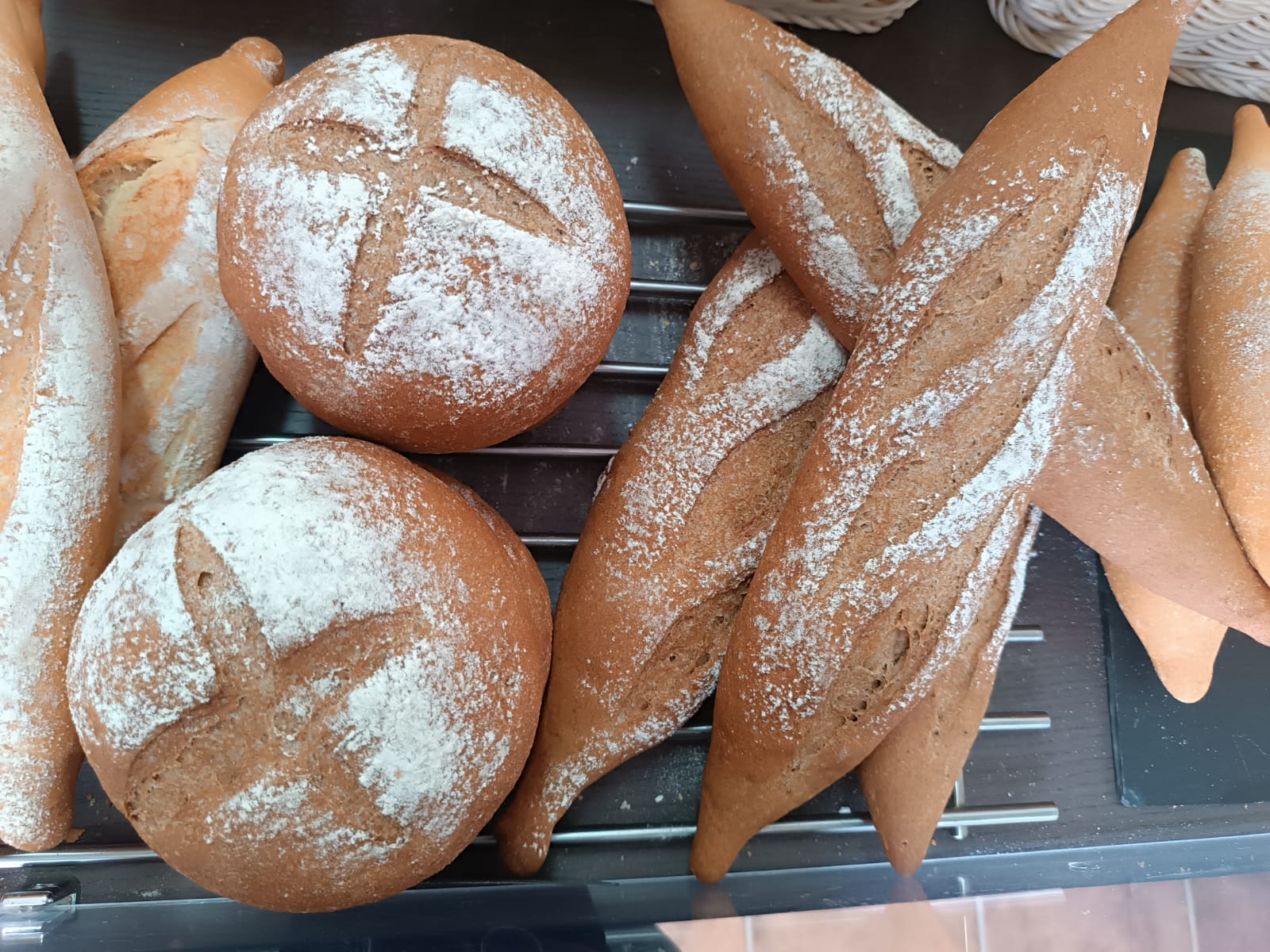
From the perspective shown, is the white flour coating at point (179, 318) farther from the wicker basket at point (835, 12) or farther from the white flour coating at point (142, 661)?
the wicker basket at point (835, 12)

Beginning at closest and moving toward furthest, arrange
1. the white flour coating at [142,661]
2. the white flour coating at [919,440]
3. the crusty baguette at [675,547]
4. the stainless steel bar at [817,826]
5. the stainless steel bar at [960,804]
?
1. the white flour coating at [142,661]
2. the white flour coating at [919,440]
3. the crusty baguette at [675,547]
4. the stainless steel bar at [817,826]
5. the stainless steel bar at [960,804]

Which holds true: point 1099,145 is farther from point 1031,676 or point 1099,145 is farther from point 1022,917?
point 1022,917

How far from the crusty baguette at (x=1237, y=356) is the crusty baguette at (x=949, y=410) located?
10.4 inches

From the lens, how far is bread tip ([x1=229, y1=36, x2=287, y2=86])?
0.99 meters

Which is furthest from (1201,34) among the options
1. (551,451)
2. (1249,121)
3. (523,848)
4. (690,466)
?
(523,848)

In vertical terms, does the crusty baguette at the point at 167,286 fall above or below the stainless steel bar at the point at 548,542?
above

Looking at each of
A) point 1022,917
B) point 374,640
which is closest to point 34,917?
point 374,640

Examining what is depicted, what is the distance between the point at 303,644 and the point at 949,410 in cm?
69

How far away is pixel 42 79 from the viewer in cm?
97

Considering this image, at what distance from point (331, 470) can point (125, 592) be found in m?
0.21

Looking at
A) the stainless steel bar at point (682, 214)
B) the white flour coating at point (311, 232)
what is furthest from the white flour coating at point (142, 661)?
the stainless steel bar at point (682, 214)

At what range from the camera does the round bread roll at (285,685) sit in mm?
732

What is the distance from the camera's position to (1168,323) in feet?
3.64

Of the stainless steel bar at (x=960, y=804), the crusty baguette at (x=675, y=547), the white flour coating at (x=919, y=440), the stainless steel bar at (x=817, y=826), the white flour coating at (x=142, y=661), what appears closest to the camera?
the white flour coating at (x=142, y=661)
